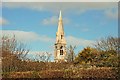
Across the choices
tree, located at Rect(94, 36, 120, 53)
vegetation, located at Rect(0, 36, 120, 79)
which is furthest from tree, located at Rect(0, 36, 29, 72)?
tree, located at Rect(94, 36, 120, 53)

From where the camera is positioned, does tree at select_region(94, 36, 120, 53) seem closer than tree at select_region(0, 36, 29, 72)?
No

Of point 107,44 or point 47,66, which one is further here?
point 107,44

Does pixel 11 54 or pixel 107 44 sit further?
pixel 107 44

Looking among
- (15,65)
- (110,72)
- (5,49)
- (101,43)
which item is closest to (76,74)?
(110,72)

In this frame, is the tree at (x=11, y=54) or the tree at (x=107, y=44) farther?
the tree at (x=107, y=44)

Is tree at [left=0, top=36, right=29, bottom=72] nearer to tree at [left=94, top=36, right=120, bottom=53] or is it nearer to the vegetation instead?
the vegetation

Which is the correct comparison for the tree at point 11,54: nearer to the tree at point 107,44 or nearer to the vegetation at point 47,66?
the vegetation at point 47,66

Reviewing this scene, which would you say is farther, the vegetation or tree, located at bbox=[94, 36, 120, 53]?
tree, located at bbox=[94, 36, 120, 53]

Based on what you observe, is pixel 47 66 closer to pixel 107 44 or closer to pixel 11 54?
pixel 11 54

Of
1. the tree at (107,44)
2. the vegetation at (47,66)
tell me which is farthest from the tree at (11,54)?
the tree at (107,44)

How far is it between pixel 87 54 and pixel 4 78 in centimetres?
1353

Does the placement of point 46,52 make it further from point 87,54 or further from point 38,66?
point 87,54

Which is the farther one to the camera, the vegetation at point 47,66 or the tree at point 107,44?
the tree at point 107,44

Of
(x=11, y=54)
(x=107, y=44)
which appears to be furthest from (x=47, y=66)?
(x=107, y=44)
